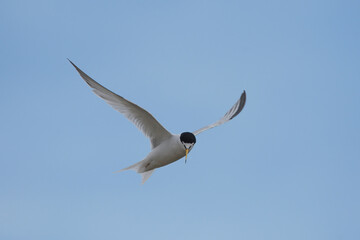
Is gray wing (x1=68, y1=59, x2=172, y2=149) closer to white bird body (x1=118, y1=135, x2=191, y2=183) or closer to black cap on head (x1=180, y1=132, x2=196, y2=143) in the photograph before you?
white bird body (x1=118, y1=135, x2=191, y2=183)

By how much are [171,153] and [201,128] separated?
1633 millimetres

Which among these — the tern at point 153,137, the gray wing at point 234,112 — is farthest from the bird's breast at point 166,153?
the gray wing at point 234,112

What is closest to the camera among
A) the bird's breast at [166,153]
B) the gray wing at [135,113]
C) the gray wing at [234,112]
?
the gray wing at [135,113]

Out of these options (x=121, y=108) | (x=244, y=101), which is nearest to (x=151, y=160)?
(x=121, y=108)

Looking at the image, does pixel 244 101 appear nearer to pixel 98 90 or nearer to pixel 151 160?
pixel 151 160

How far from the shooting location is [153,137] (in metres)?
9.79

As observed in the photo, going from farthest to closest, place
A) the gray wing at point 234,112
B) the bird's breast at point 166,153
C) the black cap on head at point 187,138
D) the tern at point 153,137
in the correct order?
the gray wing at point 234,112 < the bird's breast at point 166,153 < the black cap on head at point 187,138 < the tern at point 153,137

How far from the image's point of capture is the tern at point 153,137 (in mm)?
9109

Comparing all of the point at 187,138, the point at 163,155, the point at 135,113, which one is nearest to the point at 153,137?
the point at 163,155

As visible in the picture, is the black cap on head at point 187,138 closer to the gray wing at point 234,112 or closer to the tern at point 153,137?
the tern at point 153,137

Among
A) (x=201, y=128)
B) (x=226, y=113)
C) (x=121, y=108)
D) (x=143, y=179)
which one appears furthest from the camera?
(x=226, y=113)

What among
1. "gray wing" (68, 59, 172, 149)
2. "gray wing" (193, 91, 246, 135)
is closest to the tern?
"gray wing" (68, 59, 172, 149)

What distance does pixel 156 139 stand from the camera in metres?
9.78

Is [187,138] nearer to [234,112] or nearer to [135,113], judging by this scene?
[135,113]
